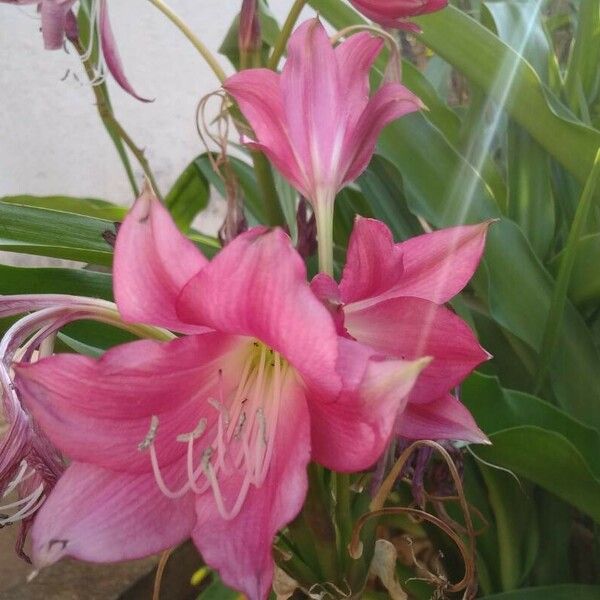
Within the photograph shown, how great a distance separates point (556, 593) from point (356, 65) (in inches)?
15.9

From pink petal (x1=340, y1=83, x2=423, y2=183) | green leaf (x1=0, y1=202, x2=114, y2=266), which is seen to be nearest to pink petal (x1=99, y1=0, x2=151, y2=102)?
green leaf (x1=0, y1=202, x2=114, y2=266)

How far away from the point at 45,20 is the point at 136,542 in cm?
33

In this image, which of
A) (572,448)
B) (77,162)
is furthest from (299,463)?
(77,162)

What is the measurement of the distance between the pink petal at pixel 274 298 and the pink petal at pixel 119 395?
32 mm

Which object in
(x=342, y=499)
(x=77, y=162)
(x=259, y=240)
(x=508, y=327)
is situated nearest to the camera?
(x=259, y=240)

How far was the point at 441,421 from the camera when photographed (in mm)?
314

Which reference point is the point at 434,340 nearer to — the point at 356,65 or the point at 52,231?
the point at 356,65

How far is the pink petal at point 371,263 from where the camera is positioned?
0.96 ft

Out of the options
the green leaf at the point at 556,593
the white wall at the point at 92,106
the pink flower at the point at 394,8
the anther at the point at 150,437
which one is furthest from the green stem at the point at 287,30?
the white wall at the point at 92,106

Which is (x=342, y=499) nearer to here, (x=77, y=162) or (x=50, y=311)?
(x=50, y=311)

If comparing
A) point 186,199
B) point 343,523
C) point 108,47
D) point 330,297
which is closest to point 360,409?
point 330,297

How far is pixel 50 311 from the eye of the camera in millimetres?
303

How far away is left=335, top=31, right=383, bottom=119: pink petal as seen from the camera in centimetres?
35

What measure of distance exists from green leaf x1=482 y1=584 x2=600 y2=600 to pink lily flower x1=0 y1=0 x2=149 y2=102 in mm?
457
